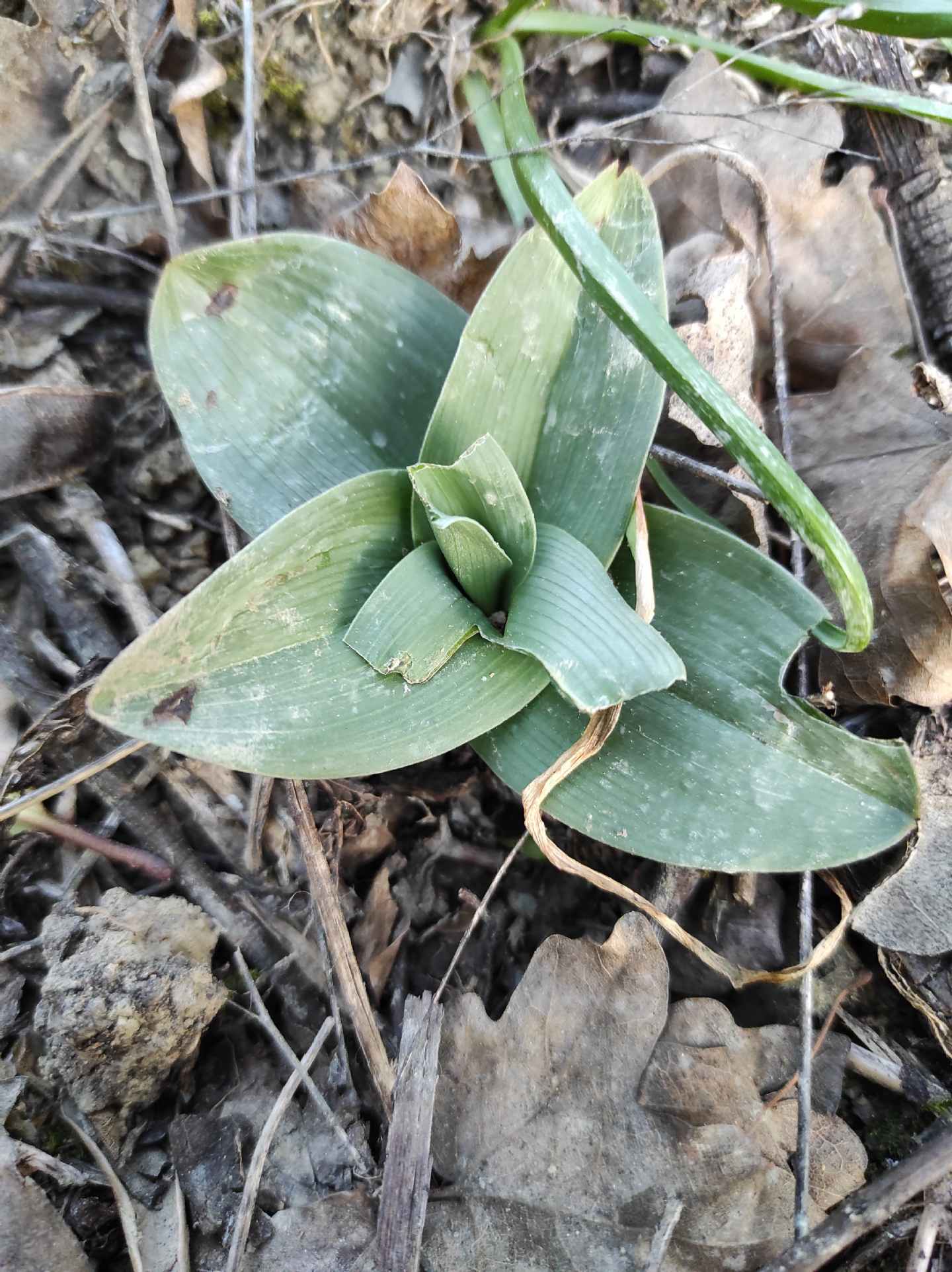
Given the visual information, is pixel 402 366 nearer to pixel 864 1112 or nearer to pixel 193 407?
pixel 193 407

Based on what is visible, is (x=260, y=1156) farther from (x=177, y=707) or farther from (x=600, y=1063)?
(x=177, y=707)

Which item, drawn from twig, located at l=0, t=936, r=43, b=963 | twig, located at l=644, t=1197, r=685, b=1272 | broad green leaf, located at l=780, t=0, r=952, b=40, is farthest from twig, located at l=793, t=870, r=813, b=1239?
broad green leaf, located at l=780, t=0, r=952, b=40

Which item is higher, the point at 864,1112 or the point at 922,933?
the point at 922,933

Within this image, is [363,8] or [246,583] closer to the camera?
[246,583]

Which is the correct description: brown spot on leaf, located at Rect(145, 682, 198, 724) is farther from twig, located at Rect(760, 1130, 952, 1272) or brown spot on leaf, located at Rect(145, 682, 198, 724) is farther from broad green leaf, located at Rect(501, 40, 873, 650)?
twig, located at Rect(760, 1130, 952, 1272)

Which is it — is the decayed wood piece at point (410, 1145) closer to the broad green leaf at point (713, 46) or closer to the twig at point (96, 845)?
the twig at point (96, 845)

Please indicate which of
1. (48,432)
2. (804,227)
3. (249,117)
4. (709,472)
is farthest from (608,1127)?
(249,117)

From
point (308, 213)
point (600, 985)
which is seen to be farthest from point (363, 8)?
point (600, 985)
